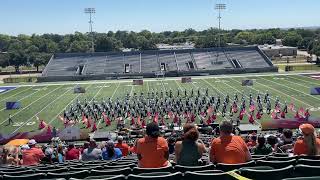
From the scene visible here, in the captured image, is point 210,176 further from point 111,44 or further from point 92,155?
point 111,44

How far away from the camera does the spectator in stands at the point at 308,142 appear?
5.54 metres

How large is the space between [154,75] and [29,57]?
31.7 metres

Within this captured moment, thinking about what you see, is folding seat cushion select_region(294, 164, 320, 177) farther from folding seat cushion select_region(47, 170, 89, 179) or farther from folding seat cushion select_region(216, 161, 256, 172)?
folding seat cushion select_region(47, 170, 89, 179)

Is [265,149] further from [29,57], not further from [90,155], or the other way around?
[29,57]

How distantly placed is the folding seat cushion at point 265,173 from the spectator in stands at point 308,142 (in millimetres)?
1077

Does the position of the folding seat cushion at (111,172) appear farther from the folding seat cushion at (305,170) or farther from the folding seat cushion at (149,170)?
the folding seat cushion at (305,170)

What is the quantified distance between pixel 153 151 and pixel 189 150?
461mm

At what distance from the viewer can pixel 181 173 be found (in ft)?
15.3

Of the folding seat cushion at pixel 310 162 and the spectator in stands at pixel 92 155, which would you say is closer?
the folding seat cushion at pixel 310 162

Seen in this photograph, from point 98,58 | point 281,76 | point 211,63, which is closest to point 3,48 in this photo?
point 98,58

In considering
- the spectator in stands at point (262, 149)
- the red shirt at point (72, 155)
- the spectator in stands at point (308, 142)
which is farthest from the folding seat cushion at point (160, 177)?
the red shirt at point (72, 155)

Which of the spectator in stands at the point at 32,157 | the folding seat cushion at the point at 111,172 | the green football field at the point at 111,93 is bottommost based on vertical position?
the green football field at the point at 111,93

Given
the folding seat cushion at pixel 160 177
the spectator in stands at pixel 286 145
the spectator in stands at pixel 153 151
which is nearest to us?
the folding seat cushion at pixel 160 177

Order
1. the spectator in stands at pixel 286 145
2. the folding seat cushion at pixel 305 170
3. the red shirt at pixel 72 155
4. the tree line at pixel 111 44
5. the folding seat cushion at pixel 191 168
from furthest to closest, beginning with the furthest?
1. the tree line at pixel 111 44
2. the red shirt at pixel 72 155
3. the spectator in stands at pixel 286 145
4. the folding seat cushion at pixel 191 168
5. the folding seat cushion at pixel 305 170
